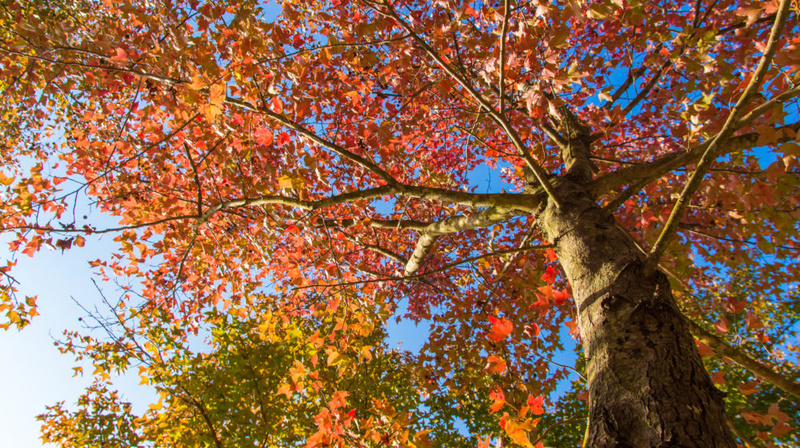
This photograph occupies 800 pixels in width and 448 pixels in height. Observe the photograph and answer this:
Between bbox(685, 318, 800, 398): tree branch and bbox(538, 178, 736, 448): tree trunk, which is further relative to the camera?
bbox(685, 318, 800, 398): tree branch

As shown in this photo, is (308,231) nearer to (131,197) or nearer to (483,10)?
(131,197)

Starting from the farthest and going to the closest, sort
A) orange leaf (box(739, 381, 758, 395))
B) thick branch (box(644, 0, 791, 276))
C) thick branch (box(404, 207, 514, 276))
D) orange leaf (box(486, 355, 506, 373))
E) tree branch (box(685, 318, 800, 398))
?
thick branch (box(404, 207, 514, 276)) < orange leaf (box(486, 355, 506, 373)) < orange leaf (box(739, 381, 758, 395)) < tree branch (box(685, 318, 800, 398)) < thick branch (box(644, 0, 791, 276))

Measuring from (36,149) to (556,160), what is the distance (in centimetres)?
1114

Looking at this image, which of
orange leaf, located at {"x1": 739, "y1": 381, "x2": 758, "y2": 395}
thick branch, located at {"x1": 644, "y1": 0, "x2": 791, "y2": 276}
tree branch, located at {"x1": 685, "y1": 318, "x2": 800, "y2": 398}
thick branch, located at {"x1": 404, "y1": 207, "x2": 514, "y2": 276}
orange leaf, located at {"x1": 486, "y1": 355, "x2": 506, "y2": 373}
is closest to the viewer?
thick branch, located at {"x1": 644, "y1": 0, "x2": 791, "y2": 276}

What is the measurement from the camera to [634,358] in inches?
57.0

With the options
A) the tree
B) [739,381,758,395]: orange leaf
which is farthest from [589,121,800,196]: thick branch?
[739,381,758,395]: orange leaf

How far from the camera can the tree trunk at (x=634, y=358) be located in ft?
3.99

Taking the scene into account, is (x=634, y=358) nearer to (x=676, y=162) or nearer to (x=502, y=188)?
(x=676, y=162)

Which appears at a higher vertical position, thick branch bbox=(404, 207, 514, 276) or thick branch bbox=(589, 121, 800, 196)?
thick branch bbox=(404, 207, 514, 276)

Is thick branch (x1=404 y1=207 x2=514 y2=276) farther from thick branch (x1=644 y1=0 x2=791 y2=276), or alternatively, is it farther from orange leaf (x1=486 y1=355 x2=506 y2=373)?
thick branch (x1=644 y1=0 x2=791 y2=276)

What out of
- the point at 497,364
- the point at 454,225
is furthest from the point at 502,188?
the point at 497,364

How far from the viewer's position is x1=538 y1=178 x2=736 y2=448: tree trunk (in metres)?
1.22

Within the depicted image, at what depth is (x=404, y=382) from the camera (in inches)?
271

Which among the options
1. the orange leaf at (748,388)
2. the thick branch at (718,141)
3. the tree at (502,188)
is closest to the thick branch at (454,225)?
the tree at (502,188)
